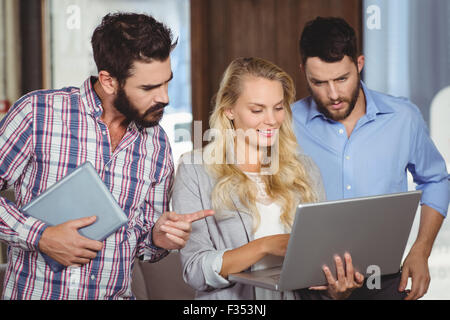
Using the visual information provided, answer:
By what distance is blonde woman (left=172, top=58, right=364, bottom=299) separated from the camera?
148cm

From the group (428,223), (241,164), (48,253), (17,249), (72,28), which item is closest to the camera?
(48,253)

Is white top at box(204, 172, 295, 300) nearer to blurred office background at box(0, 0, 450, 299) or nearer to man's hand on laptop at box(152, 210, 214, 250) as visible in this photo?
man's hand on laptop at box(152, 210, 214, 250)

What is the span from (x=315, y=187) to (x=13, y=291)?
0.89m

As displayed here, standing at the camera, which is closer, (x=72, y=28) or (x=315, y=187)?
(x=315, y=187)

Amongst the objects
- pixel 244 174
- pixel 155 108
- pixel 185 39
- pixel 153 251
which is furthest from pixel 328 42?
pixel 185 39

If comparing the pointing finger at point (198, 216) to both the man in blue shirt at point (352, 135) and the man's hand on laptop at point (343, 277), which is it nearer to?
the man's hand on laptop at point (343, 277)

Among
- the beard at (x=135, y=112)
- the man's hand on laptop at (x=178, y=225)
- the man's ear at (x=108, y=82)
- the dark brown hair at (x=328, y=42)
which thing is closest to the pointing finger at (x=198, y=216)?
the man's hand on laptop at (x=178, y=225)

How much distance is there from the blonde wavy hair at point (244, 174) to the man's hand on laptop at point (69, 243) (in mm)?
389

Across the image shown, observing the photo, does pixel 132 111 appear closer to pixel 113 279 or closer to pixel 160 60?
pixel 160 60

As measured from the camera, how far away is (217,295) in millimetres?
1534

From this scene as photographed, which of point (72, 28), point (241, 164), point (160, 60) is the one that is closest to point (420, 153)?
point (241, 164)

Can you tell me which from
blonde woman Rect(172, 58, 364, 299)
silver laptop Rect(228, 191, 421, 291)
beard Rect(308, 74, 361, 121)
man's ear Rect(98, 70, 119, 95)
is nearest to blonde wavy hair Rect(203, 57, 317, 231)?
blonde woman Rect(172, 58, 364, 299)

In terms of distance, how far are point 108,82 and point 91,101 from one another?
0.23 feet

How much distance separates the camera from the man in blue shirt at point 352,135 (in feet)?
5.85
